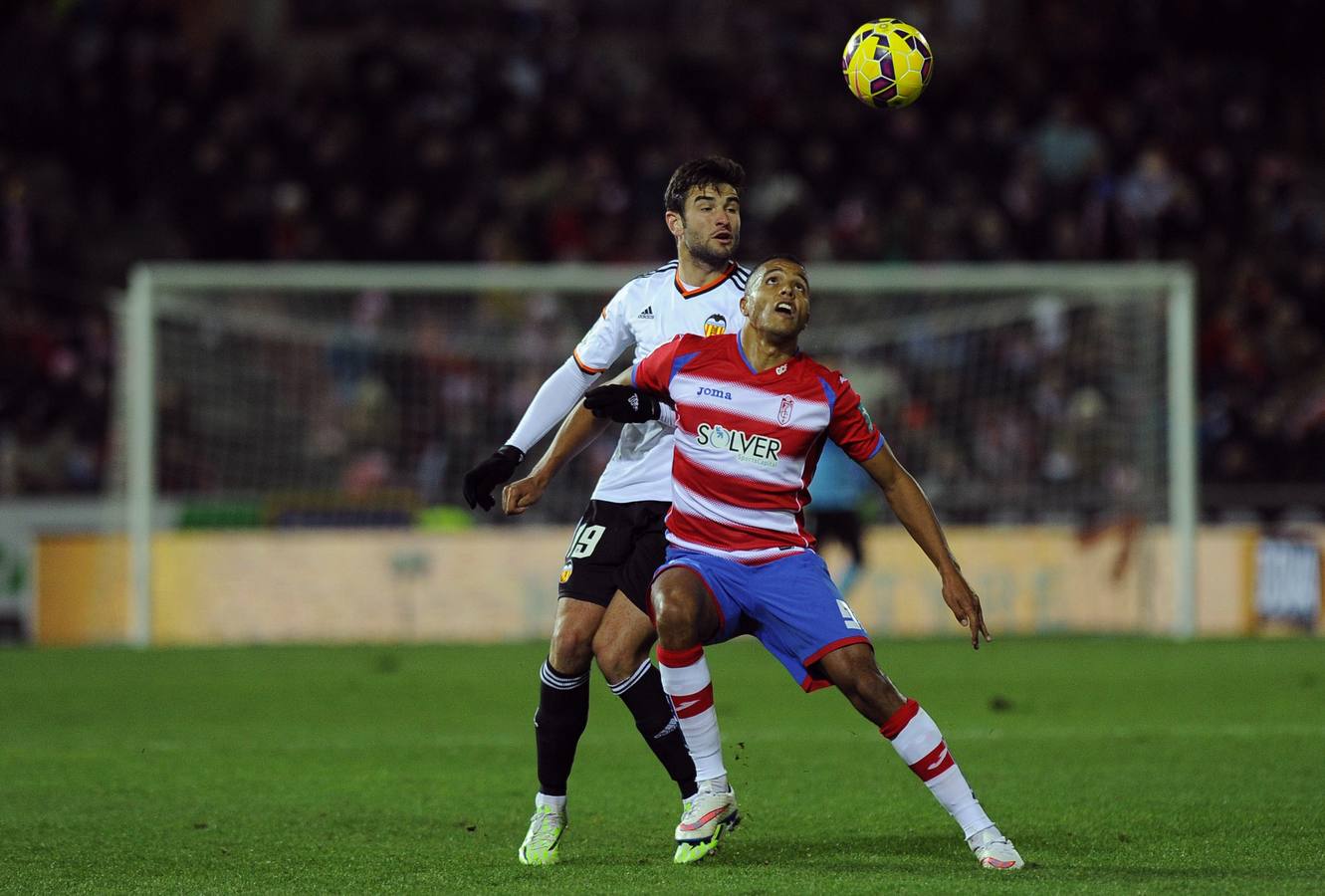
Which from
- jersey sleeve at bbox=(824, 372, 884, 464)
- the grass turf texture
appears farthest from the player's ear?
the grass turf texture

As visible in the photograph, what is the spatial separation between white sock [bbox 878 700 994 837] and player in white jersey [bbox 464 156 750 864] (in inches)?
36.2

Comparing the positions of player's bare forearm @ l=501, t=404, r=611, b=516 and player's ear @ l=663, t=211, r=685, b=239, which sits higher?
player's ear @ l=663, t=211, r=685, b=239

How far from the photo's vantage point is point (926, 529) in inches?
217

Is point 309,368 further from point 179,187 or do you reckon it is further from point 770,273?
point 770,273

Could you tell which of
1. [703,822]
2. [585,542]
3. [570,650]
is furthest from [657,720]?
[585,542]

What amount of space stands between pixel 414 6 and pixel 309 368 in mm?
7774

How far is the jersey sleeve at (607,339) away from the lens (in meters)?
6.33

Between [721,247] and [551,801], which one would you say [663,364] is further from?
[551,801]

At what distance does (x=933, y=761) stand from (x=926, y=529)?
0.66 metres

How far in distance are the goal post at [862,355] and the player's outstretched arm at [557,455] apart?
354 inches

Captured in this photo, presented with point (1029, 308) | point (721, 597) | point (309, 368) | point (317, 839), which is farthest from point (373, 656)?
point (721, 597)

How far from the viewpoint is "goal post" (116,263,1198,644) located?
49.7 ft

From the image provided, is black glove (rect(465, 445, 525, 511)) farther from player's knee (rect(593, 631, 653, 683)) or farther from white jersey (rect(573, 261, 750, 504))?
player's knee (rect(593, 631, 653, 683))

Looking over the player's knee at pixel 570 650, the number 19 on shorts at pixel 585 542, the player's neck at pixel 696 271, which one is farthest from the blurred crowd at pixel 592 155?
the player's knee at pixel 570 650
